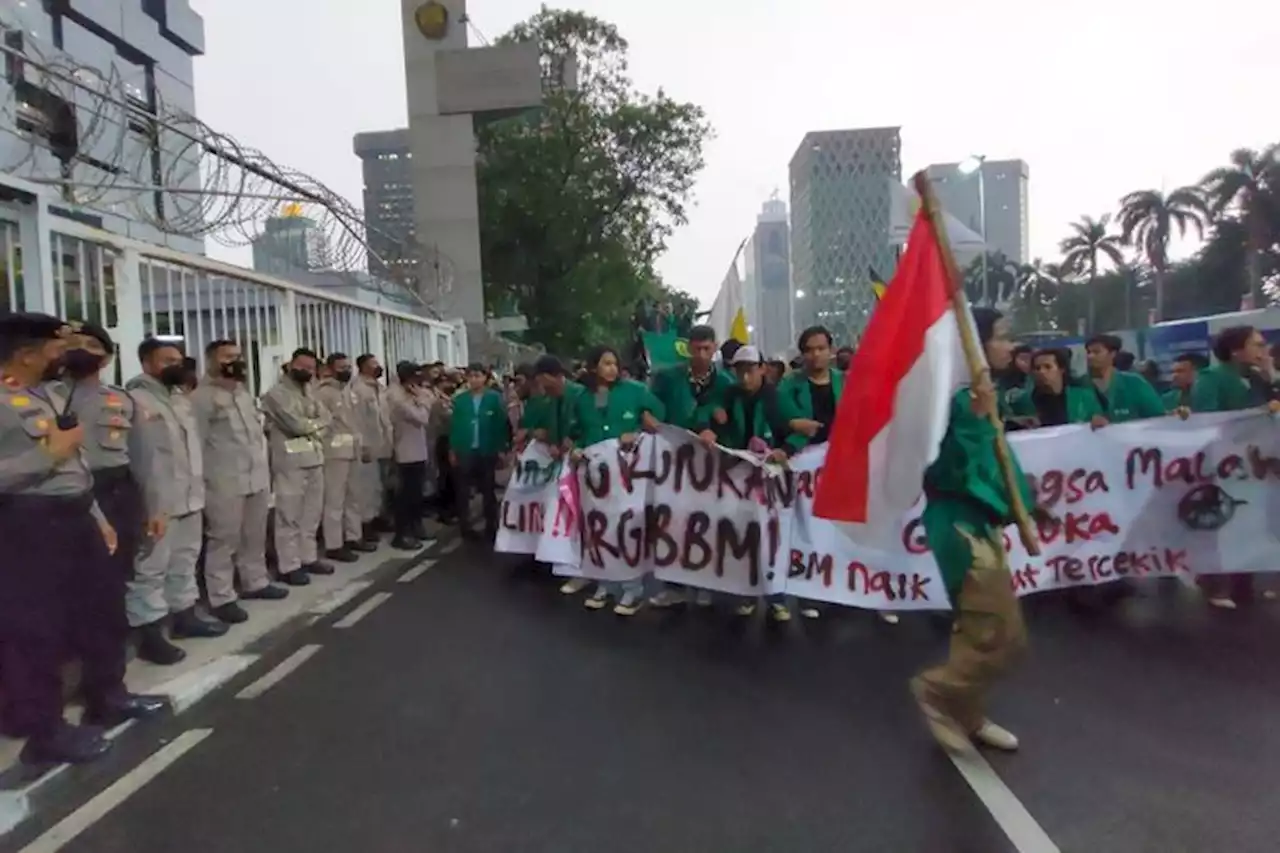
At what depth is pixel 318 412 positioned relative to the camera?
Result: 939 cm

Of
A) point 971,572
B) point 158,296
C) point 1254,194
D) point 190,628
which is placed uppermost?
point 1254,194

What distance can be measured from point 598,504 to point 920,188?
387cm

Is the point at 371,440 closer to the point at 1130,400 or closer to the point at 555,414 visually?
the point at 555,414

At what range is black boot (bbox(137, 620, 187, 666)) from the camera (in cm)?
642

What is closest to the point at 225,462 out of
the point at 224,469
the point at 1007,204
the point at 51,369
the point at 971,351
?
the point at 224,469

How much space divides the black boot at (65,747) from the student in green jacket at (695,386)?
13.4 feet

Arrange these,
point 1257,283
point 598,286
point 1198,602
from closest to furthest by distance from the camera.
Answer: point 1198,602 → point 598,286 → point 1257,283

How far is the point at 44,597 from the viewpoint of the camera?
15.1 feet

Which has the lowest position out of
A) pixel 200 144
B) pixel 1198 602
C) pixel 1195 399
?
pixel 1198 602

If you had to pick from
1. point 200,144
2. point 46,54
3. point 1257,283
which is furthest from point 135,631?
point 1257,283

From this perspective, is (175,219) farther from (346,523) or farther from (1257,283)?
(1257,283)

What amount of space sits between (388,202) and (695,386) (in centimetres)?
5110

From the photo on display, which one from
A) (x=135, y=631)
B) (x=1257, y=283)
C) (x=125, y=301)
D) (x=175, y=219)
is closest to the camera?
(x=135, y=631)

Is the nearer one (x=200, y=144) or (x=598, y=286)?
(x=200, y=144)
